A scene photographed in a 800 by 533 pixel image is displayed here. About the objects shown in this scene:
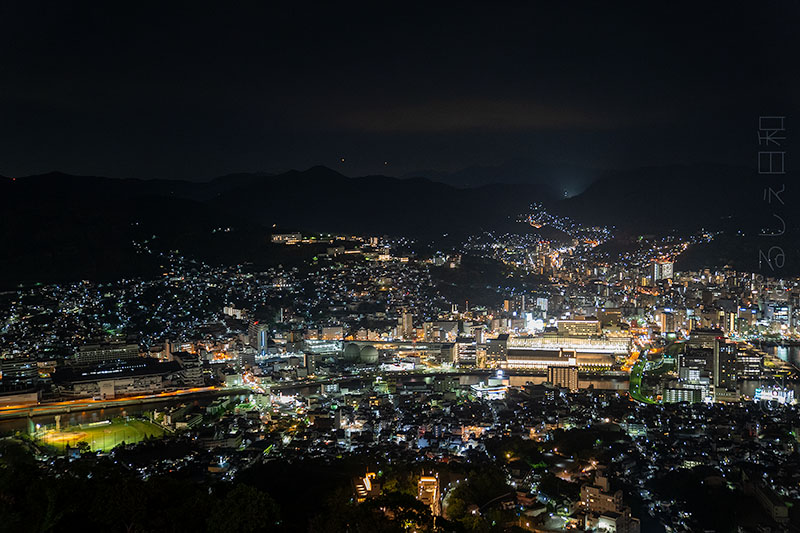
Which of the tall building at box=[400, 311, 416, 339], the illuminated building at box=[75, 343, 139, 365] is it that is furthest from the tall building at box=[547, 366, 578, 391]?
the illuminated building at box=[75, 343, 139, 365]

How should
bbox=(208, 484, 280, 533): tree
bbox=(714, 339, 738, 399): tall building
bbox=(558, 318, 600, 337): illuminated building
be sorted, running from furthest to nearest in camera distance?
1. bbox=(558, 318, 600, 337): illuminated building
2. bbox=(714, 339, 738, 399): tall building
3. bbox=(208, 484, 280, 533): tree

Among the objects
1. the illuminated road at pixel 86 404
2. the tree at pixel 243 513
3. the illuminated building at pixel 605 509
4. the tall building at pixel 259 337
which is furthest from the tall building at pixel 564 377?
the tree at pixel 243 513

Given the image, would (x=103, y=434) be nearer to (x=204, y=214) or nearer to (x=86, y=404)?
(x=86, y=404)

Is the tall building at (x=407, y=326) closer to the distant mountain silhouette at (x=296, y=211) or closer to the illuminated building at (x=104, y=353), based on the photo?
the illuminated building at (x=104, y=353)

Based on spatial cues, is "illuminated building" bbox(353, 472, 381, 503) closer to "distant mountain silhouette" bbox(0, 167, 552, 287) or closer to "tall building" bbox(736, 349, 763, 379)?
"tall building" bbox(736, 349, 763, 379)

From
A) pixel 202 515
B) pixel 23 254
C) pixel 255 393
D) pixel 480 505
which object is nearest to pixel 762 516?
pixel 480 505

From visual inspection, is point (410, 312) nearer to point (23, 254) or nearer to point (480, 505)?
point (23, 254)
